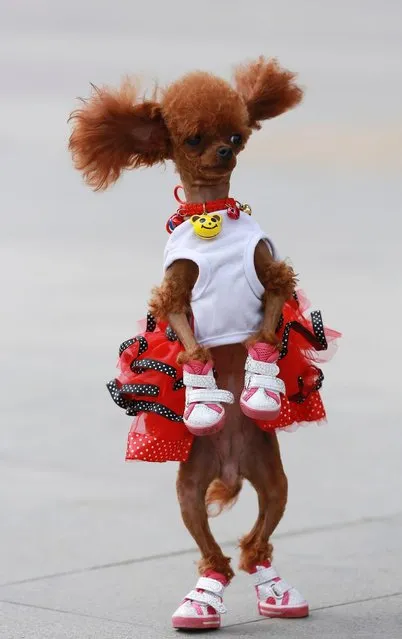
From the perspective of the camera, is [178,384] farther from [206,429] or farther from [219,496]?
[219,496]

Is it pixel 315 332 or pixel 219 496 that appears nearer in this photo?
pixel 315 332

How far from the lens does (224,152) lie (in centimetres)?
368

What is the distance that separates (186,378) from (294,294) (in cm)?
41

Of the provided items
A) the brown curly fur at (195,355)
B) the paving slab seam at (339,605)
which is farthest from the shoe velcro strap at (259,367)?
the paving slab seam at (339,605)

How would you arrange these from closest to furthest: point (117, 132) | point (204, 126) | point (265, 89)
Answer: point (204, 126) < point (117, 132) < point (265, 89)

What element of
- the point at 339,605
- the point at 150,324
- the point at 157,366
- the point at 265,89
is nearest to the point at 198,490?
the point at 157,366

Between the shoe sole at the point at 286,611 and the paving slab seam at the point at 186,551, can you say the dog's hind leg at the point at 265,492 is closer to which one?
the shoe sole at the point at 286,611

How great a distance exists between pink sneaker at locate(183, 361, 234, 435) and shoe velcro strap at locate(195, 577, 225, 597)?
0.43 meters

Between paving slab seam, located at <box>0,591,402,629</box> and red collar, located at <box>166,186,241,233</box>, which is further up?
red collar, located at <box>166,186,241,233</box>

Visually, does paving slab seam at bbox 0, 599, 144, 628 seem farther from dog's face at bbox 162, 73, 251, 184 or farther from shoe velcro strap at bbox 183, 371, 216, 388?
dog's face at bbox 162, 73, 251, 184

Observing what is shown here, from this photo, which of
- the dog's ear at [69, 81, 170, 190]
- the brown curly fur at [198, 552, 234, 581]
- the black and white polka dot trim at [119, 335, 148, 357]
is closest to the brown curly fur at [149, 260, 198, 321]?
the black and white polka dot trim at [119, 335, 148, 357]

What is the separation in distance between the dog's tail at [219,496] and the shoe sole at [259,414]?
385mm

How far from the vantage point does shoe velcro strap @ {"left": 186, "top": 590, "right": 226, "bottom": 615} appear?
3.77 m

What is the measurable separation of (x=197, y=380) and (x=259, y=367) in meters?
0.16
